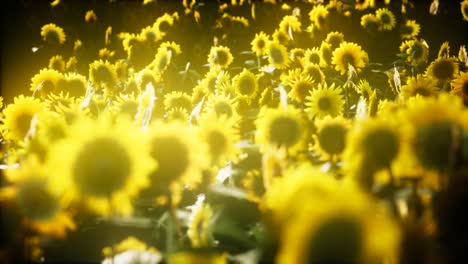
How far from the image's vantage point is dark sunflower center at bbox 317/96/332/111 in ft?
6.70

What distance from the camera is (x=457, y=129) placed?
75 centimetres

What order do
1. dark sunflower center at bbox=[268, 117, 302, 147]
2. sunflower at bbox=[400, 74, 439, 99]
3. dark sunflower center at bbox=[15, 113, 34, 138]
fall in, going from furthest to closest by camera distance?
sunflower at bbox=[400, 74, 439, 99] → dark sunflower center at bbox=[15, 113, 34, 138] → dark sunflower center at bbox=[268, 117, 302, 147]

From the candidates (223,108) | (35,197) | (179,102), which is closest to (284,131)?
(35,197)

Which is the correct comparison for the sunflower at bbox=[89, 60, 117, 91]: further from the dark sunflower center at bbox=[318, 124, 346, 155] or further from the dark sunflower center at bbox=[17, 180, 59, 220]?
the dark sunflower center at bbox=[17, 180, 59, 220]

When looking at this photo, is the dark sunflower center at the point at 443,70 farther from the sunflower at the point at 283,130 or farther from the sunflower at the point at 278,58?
the sunflower at the point at 283,130

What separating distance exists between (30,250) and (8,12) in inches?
289

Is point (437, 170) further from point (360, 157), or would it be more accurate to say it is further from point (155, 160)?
point (155, 160)

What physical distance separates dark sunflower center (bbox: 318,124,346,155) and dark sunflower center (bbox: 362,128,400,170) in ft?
0.95

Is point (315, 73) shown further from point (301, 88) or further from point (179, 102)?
point (179, 102)

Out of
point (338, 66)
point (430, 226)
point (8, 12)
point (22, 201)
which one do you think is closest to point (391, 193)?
point (430, 226)

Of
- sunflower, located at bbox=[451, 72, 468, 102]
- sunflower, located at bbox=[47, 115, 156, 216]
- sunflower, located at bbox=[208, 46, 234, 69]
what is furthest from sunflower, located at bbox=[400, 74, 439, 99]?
sunflower, located at bbox=[208, 46, 234, 69]

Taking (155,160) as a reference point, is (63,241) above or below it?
below

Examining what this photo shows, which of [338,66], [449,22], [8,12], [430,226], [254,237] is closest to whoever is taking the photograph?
[430,226]

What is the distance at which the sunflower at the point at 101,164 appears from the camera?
2.53ft
